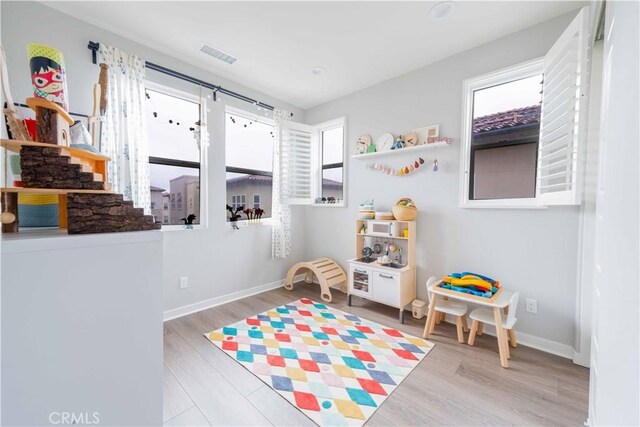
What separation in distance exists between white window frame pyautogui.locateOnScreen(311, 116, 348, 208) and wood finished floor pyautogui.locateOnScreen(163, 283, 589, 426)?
213cm

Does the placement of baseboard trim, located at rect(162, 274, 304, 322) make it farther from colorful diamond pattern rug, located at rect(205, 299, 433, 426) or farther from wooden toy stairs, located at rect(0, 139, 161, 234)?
wooden toy stairs, located at rect(0, 139, 161, 234)

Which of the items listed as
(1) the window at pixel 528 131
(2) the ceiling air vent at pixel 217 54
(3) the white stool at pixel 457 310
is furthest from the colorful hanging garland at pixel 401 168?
(2) the ceiling air vent at pixel 217 54

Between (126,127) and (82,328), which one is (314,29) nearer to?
(126,127)

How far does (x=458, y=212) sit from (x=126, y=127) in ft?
10.8

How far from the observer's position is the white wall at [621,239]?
543mm

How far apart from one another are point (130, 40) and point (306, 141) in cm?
222

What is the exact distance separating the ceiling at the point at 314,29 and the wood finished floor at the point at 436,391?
2740 mm

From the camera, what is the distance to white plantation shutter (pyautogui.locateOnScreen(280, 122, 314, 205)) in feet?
11.6

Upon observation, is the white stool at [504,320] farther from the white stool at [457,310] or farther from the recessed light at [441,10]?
the recessed light at [441,10]

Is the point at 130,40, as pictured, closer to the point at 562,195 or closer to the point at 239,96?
the point at 239,96

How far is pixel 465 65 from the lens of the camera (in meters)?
2.46

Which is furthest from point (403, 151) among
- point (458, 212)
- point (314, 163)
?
point (314, 163)

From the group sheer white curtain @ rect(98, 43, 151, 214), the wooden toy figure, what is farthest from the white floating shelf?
the wooden toy figure

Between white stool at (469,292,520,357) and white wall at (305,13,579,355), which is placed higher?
white wall at (305,13,579,355)
